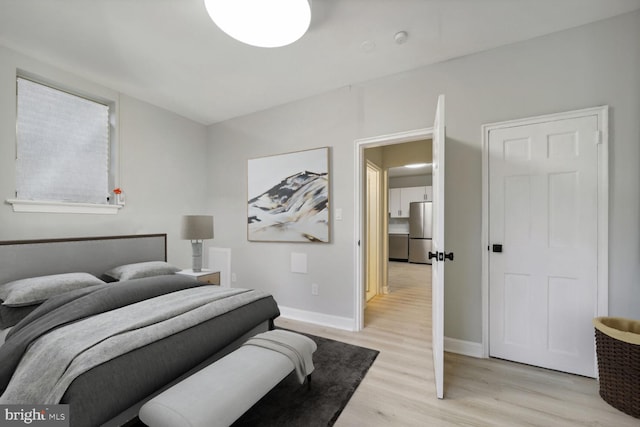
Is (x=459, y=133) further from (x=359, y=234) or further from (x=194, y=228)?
(x=194, y=228)

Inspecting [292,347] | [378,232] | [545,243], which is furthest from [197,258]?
[545,243]

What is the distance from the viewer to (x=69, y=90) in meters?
2.69

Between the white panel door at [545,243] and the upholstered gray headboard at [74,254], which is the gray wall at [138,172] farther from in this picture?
the white panel door at [545,243]

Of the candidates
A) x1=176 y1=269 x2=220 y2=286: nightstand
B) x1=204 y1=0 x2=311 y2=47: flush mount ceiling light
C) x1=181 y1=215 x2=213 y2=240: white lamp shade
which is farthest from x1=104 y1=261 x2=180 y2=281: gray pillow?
x1=204 y1=0 x2=311 y2=47: flush mount ceiling light

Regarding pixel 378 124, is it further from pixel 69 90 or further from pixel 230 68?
pixel 69 90

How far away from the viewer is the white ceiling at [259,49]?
1.86 metres

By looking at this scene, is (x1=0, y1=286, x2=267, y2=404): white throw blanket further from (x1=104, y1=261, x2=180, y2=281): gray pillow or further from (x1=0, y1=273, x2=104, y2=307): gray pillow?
(x1=104, y1=261, x2=180, y2=281): gray pillow

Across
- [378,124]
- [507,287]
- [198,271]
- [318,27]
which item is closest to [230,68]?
[318,27]

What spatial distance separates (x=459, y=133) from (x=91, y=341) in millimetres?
Result: 2978

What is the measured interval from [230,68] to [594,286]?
11.8ft

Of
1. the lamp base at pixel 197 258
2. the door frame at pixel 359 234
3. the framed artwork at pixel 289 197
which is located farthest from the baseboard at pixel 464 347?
the lamp base at pixel 197 258

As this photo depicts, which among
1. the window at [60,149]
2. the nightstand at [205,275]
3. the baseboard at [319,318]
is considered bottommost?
the baseboard at [319,318]

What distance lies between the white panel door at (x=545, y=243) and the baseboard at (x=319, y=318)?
136cm

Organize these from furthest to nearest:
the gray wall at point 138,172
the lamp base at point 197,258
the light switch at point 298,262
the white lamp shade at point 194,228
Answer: the light switch at point 298,262 → the lamp base at point 197,258 → the white lamp shade at point 194,228 → the gray wall at point 138,172
